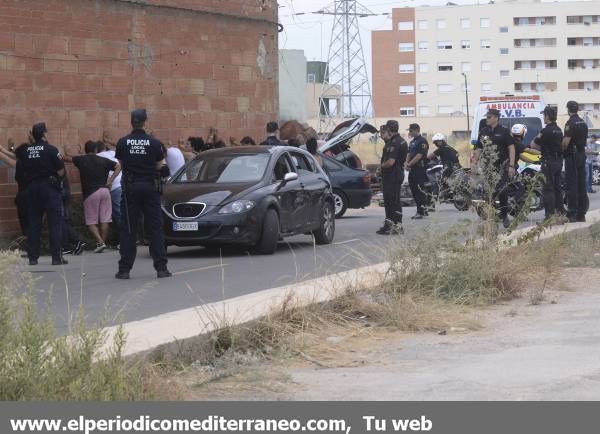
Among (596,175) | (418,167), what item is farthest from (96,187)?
(596,175)

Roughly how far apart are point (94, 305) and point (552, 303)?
426 cm

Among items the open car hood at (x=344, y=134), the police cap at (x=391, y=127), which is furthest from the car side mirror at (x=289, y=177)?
the open car hood at (x=344, y=134)

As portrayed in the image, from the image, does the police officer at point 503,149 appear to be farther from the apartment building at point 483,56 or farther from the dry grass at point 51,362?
the apartment building at point 483,56

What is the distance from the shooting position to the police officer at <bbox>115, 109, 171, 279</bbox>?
13281 millimetres

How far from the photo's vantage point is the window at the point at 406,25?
11456 centimetres

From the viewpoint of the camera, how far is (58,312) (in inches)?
406

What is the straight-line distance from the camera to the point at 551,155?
720 inches

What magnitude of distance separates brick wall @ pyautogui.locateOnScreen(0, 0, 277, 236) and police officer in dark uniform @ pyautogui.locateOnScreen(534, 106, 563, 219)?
7.33m

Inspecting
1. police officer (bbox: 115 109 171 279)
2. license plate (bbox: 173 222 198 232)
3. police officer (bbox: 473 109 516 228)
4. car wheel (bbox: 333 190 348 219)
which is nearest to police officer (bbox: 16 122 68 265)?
license plate (bbox: 173 222 198 232)

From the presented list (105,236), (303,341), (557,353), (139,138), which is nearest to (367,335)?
(303,341)

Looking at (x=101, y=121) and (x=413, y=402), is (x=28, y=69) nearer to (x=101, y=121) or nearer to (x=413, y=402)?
(x=101, y=121)

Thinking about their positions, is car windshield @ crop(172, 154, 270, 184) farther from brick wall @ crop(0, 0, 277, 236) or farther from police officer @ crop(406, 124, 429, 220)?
police officer @ crop(406, 124, 429, 220)

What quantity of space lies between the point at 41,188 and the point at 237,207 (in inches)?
99.3

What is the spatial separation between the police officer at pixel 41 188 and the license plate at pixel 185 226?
150 cm
